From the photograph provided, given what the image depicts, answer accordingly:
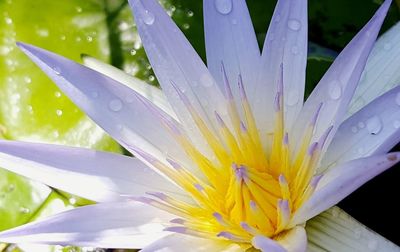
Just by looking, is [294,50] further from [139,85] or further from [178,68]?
[139,85]

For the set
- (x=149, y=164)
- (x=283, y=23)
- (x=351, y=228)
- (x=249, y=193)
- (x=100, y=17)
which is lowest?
(x=351, y=228)

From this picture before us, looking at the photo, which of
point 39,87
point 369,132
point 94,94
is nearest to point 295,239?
point 369,132

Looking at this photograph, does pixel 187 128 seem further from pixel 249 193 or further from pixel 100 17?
pixel 100 17

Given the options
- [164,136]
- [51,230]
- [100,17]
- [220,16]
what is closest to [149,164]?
[164,136]

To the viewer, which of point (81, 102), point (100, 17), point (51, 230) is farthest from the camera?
point (100, 17)

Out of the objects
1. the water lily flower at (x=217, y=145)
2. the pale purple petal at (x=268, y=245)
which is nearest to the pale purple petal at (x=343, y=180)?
the water lily flower at (x=217, y=145)

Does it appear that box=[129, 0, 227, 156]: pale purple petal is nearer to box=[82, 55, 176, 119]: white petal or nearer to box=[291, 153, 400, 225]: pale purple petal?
box=[82, 55, 176, 119]: white petal
